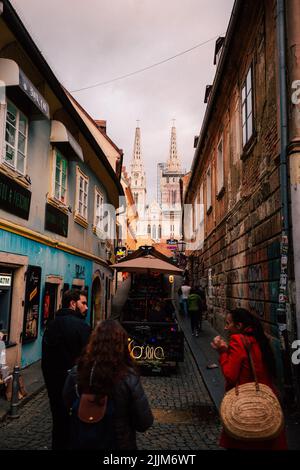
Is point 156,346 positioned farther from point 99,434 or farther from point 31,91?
point 99,434

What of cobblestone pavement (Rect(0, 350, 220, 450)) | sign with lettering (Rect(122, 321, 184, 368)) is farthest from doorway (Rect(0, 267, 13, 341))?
sign with lettering (Rect(122, 321, 184, 368))

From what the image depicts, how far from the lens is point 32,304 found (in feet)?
32.6

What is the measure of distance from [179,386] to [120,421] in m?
5.97

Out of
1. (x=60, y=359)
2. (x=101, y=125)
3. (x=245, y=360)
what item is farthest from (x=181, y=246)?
(x=245, y=360)

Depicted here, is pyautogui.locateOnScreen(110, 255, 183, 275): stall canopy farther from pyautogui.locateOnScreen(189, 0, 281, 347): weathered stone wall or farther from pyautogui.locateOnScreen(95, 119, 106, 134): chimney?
pyautogui.locateOnScreen(95, 119, 106, 134): chimney

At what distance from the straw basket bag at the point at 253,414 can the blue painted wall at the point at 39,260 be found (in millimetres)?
6323

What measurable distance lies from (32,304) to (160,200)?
135m

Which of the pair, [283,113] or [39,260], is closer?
[283,113]

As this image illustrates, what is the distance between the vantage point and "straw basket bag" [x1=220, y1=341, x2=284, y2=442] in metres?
3.00

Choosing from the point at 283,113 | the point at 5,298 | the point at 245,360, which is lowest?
the point at 245,360

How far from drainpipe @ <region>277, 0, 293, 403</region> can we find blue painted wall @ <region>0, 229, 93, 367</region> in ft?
17.7

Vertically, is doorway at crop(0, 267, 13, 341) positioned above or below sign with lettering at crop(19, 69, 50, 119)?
below

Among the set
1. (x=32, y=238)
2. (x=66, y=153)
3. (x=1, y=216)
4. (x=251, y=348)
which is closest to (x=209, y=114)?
(x=66, y=153)

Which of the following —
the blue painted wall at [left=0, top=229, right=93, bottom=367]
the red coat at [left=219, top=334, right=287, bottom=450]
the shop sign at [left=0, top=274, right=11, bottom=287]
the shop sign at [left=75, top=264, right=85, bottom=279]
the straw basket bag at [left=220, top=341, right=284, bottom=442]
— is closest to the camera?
the straw basket bag at [left=220, top=341, right=284, bottom=442]
